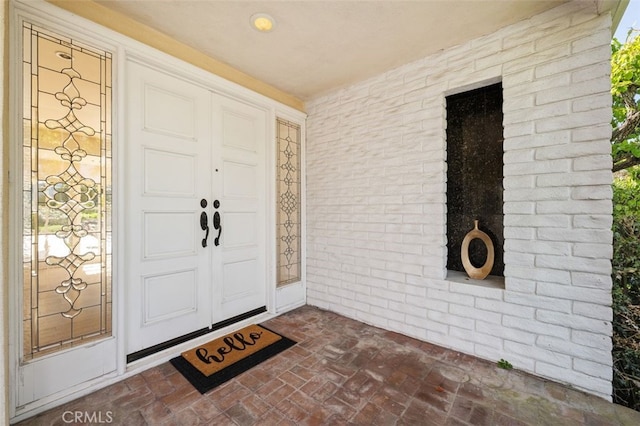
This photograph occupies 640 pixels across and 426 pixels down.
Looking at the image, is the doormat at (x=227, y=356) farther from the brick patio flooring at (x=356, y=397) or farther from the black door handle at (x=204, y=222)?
the black door handle at (x=204, y=222)

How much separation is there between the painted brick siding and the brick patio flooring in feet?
0.70

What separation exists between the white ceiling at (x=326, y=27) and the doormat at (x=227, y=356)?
8.80ft

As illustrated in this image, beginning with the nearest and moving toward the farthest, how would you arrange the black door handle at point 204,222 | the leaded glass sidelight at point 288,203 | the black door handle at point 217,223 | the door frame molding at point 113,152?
the door frame molding at point 113,152, the black door handle at point 204,222, the black door handle at point 217,223, the leaded glass sidelight at point 288,203

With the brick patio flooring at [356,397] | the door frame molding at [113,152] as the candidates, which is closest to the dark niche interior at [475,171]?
the brick patio flooring at [356,397]

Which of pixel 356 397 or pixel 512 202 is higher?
pixel 512 202

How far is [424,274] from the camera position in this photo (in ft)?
7.90

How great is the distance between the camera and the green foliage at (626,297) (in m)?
1.84

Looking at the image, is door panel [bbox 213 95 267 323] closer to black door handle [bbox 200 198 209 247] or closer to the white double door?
the white double door

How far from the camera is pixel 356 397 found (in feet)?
5.56

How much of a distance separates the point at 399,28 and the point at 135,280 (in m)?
2.89

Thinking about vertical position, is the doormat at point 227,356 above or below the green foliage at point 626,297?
below

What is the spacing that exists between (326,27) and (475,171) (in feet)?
6.02

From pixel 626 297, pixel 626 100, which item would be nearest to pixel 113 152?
pixel 626 297

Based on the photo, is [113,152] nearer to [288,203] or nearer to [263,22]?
[263,22]
